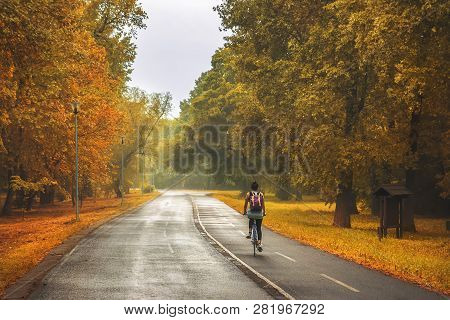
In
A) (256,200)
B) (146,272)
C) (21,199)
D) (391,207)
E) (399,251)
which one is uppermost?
(256,200)

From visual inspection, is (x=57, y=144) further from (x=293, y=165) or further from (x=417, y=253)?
(x=417, y=253)

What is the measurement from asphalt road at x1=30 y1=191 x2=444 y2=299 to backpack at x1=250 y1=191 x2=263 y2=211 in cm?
155

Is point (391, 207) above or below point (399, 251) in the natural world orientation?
above

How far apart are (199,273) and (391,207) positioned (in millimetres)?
14280

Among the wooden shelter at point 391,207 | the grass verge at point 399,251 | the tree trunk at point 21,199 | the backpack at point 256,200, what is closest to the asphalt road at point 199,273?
the grass verge at point 399,251

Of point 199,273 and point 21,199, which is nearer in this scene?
point 199,273

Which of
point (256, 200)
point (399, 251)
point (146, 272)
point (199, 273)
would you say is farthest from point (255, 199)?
point (399, 251)

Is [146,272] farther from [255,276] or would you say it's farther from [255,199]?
[255,199]

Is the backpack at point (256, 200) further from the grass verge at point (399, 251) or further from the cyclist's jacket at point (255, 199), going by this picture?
the grass verge at point (399, 251)

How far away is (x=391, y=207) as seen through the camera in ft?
81.2

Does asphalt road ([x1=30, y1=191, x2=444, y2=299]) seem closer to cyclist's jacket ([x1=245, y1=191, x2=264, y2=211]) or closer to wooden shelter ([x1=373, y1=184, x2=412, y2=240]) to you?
cyclist's jacket ([x1=245, y1=191, x2=264, y2=211])

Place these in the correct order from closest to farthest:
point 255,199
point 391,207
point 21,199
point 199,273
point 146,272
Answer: point 199,273
point 146,272
point 255,199
point 391,207
point 21,199

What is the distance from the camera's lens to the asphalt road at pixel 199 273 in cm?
1063

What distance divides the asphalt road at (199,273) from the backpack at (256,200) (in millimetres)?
1553
